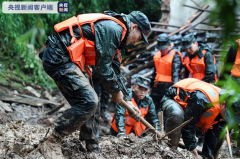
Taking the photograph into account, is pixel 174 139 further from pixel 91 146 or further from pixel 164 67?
pixel 164 67

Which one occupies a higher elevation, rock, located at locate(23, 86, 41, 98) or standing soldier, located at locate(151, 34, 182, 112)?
standing soldier, located at locate(151, 34, 182, 112)

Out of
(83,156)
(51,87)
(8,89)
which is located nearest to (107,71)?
(83,156)

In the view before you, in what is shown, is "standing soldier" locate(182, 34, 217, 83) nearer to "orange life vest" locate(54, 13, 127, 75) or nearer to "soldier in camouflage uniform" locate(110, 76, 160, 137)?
"soldier in camouflage uniform" locate(110, 76, 160, 137)

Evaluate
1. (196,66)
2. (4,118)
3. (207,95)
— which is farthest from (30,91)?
(207,95)

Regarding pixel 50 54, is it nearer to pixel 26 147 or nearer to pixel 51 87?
pixel 26 147

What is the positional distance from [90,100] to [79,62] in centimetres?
41

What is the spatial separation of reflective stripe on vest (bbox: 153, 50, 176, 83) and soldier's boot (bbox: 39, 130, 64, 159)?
342cm

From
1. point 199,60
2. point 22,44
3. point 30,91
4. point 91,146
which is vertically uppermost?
point 22,44

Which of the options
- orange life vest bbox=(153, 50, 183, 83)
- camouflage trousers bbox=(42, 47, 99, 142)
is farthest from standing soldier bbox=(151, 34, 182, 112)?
camouflage trousers bbox=(42, 47, 99, 142)

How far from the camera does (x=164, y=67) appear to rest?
6.00 m

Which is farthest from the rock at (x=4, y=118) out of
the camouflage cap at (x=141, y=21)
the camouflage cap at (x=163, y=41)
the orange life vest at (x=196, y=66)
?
the orange life vest at (x=196, y=66)

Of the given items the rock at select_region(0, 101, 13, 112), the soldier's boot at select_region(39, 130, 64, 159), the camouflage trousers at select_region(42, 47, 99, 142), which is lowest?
the rock at select_region(0, 101, 13, 112)

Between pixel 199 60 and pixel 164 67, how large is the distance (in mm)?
692

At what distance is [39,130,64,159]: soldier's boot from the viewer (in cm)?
290
